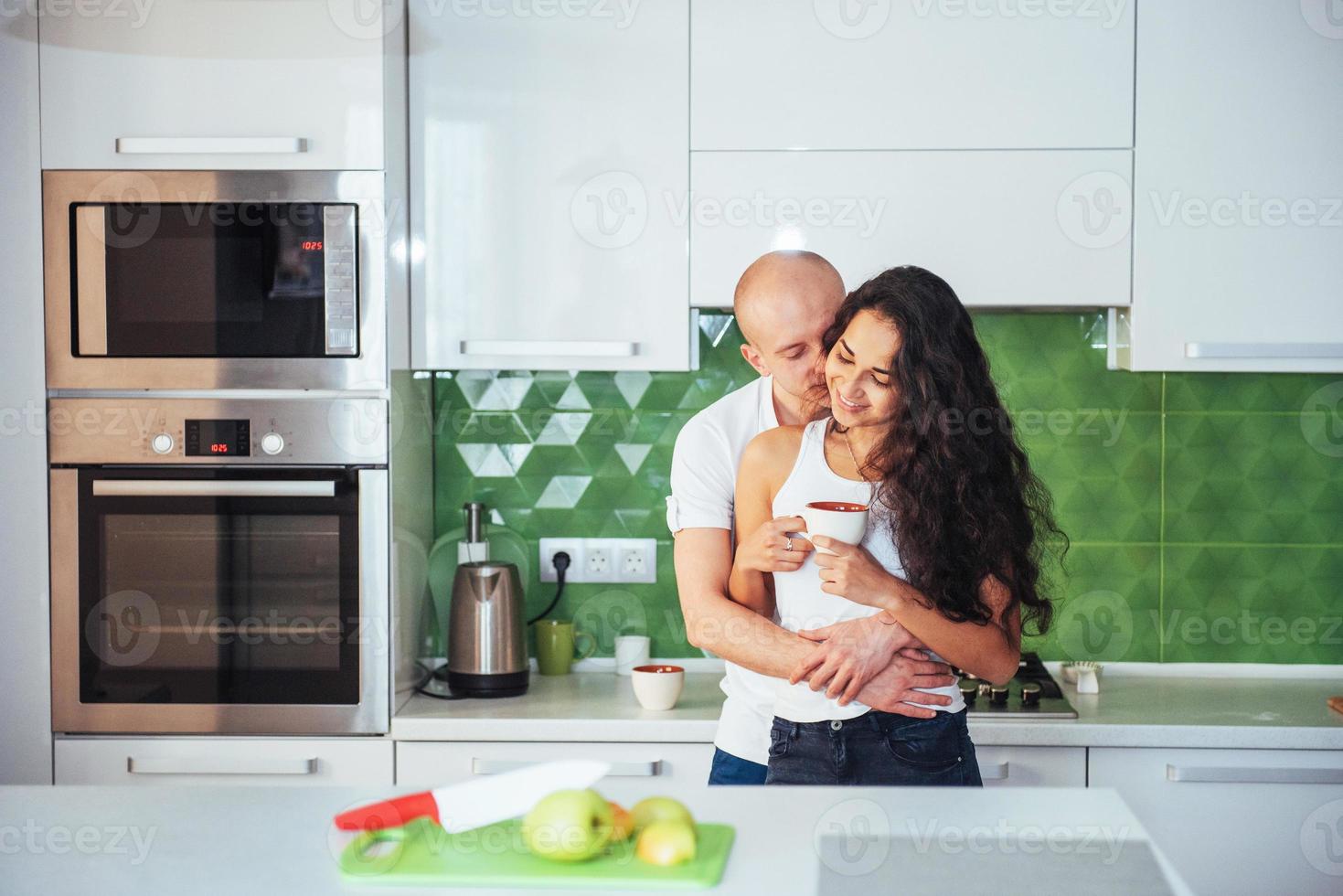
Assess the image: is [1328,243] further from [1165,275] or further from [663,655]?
[663,655]

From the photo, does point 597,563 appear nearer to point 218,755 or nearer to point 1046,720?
point 218,755

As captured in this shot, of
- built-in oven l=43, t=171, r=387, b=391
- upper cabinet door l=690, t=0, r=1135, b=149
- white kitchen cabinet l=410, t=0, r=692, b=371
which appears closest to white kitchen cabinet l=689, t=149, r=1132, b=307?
upper cabinet door l=690, t=0, r=1135, b=149

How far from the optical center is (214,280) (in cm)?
228

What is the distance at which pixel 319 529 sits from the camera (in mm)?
2285

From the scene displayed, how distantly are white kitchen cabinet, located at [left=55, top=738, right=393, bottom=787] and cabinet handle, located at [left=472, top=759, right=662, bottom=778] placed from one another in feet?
0.58

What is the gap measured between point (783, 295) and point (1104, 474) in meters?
1.25

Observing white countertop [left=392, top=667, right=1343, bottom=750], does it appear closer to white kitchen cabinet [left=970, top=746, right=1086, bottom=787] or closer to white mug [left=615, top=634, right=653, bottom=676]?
white kitchen cabinet [left=970, top=746, right=1086, bottom=787]

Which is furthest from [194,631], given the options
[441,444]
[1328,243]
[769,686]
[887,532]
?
[1328,243]

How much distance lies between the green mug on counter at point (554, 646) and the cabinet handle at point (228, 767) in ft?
1.94

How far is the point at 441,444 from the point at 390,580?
53 cm

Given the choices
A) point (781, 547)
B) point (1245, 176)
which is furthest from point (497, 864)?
point (1245, 176)

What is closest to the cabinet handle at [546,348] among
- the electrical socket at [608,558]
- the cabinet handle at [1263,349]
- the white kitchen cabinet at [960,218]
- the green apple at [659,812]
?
the white kitchen cabinet at [960,218]

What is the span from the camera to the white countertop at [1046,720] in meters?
2.18

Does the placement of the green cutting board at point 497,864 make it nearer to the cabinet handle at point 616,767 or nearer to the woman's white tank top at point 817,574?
the woman's white tank top at point 817,574
